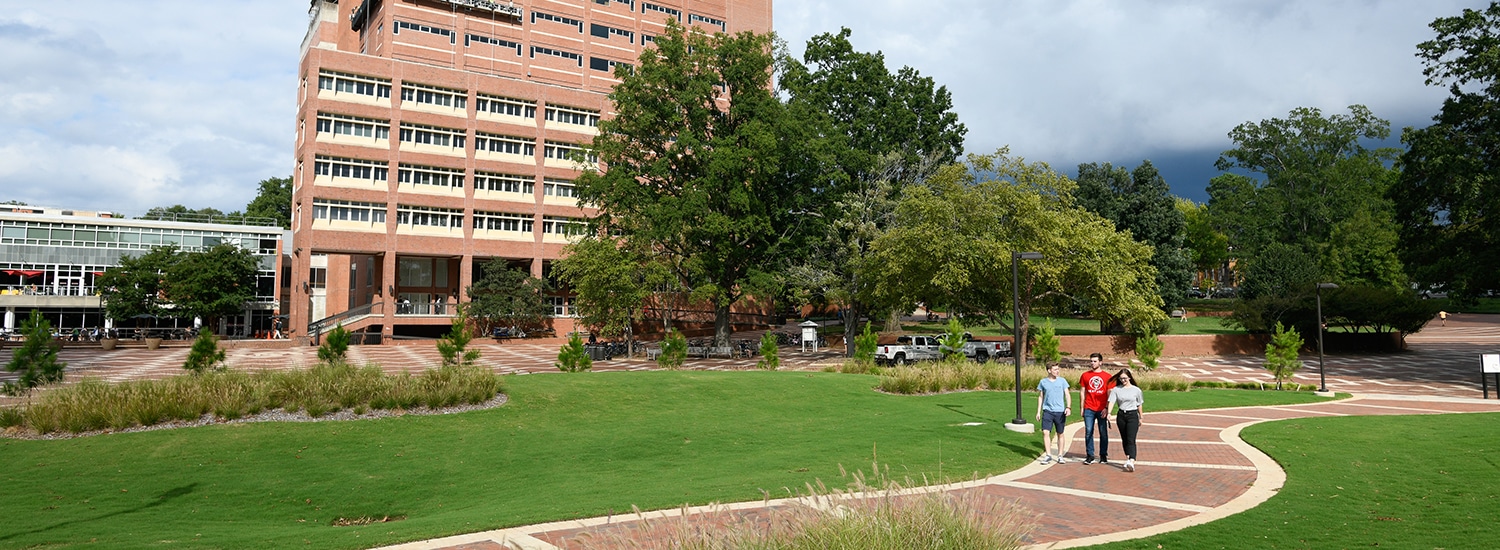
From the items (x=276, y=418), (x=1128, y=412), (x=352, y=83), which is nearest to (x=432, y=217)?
(x=352, y=83)

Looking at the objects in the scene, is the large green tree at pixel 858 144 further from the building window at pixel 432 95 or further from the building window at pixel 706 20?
the building window at pixel 706 20

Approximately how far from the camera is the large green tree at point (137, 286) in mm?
52781

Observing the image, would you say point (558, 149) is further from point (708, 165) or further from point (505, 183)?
point (708, 165)

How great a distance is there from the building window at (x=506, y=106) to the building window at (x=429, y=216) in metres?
7.97

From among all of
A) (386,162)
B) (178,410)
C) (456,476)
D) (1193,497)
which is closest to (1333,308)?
(1193,497)

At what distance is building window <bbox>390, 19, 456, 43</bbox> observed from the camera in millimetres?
67688

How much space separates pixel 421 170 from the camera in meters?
56.7

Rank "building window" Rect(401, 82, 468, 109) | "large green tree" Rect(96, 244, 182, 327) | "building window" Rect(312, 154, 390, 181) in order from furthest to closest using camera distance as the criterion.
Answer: "building window" Rect(401, 82, 468, 109), "building window" Rect(312, 154, 390, 181), "large green tree" Rect(96, 244, 182, 327)

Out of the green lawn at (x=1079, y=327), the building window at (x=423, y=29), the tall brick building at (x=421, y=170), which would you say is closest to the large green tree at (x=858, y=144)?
the green lawn at (x=1079, y=327)

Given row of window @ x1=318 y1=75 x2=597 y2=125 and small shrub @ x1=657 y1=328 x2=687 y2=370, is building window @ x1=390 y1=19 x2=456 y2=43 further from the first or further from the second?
small shrub @ x1=657 y1=328 x2=687 y2=370

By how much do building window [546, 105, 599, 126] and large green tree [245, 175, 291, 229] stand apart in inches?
1942

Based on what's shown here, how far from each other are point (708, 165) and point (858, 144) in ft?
40.5

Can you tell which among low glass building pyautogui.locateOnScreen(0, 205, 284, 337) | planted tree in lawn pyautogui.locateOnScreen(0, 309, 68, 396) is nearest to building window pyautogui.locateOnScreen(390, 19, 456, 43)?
low glass building pyautogui.locateOnScreen(0, 205, 284, 337)

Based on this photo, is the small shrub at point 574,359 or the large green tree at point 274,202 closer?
the small shrub at point 574,359
